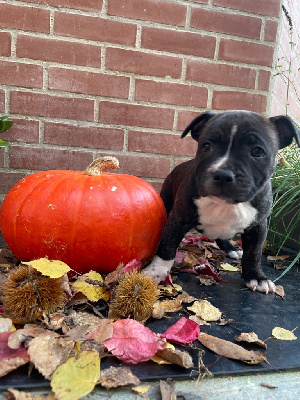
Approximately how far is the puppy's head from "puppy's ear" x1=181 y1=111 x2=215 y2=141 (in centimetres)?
9

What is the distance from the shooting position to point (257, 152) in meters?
1.76

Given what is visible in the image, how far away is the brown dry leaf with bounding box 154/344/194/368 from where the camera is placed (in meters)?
1.10

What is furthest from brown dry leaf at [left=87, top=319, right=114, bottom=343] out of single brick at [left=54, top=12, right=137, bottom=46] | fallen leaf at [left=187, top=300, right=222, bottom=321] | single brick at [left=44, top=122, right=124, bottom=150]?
single brick at [left=54, top=12, right=137, bottom=46]

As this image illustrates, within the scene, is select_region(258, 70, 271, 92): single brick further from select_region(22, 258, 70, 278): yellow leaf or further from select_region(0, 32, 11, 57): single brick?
select_region(22, 258, 70, 278): yellow leaf

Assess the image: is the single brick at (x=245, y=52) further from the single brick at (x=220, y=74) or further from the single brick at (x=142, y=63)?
the single brick at (x=142, y=63)

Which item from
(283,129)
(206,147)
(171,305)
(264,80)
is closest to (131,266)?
(171,305)

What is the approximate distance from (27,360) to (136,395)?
0.33 meters

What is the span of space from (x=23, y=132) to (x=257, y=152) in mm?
1663

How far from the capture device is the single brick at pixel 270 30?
9.35 ft

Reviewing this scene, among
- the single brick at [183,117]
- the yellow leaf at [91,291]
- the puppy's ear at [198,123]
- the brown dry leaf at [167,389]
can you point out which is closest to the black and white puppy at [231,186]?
the puppy's ear at [198,123]

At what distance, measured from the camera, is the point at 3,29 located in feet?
8.04

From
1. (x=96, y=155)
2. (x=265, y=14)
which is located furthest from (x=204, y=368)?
(x=265, y=14)

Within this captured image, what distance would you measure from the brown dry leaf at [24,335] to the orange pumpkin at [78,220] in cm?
56

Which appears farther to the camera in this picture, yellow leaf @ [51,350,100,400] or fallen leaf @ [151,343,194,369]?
fallen leaf @ [151,343,194,369]
